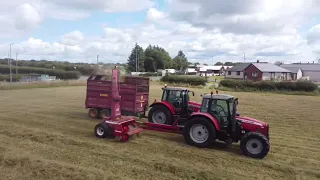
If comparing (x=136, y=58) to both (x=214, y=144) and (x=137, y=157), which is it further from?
(x=137, y=157)

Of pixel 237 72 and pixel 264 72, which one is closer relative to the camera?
pixel 264 72

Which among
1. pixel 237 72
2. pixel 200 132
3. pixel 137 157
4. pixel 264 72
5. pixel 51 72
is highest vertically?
pixel 237 72

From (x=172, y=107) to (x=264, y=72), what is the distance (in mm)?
56491

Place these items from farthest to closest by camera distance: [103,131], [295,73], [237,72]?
[237,72] → [295,73] → [103,131]

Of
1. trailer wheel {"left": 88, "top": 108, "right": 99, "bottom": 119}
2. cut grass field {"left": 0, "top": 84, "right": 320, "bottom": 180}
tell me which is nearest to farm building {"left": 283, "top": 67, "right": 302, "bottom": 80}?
cut grass field {"left": 0, "top": 84, "right": 320, "bottom": 180}

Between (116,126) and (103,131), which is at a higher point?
(116,126)

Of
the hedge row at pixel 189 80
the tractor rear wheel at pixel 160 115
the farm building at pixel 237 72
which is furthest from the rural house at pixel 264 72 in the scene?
the tractor rear wheel at pixel 160 115

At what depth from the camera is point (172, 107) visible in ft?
39.3

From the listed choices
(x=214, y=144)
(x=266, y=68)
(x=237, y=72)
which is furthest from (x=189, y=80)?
(x=214, y=144)

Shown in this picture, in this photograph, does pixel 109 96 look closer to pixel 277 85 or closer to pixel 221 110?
pixel 221 110

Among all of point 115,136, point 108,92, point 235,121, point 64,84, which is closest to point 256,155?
point 235,121

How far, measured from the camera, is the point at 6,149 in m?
8.77

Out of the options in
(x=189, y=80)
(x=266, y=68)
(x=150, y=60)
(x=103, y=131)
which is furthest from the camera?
(x=150, y=60)

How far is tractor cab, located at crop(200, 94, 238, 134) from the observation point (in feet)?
30.2
